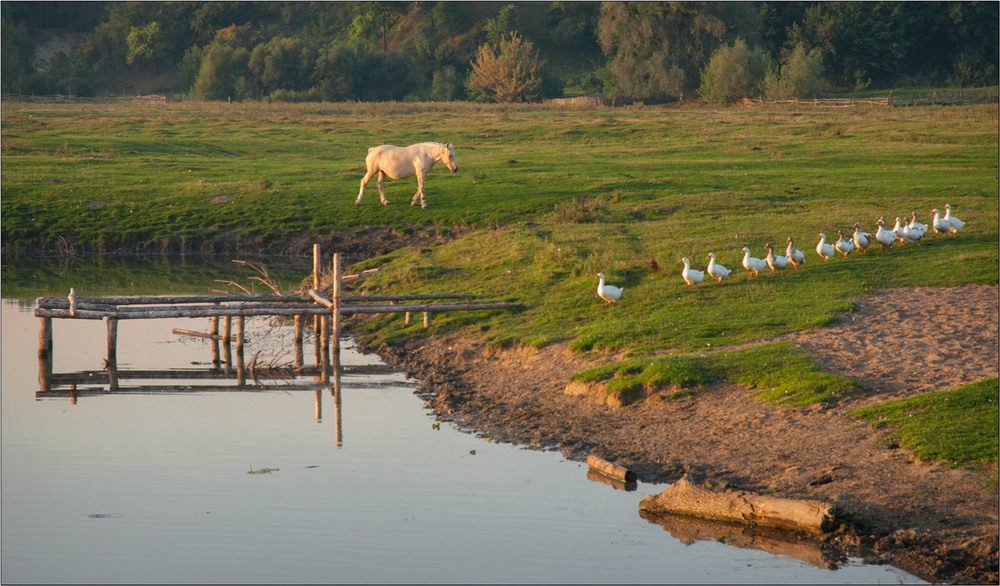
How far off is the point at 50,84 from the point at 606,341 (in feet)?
293

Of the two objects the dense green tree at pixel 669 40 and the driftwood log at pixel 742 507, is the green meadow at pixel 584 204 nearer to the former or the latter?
the driftwood log at pixel 742 507

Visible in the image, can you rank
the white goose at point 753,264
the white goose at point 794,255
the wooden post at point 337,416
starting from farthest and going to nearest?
the white goose at point 794,255, the white goose at point 753,264, the wooden post at point 337,416

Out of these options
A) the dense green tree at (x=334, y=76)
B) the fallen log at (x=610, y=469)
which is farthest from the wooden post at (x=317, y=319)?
the dense green tree at (x=334, y=76)

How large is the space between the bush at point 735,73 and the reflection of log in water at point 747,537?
67.7 metres

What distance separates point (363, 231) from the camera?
32781 millimetres

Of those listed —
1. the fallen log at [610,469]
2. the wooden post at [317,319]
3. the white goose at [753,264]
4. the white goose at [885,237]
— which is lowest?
the fallen log at [610,469]

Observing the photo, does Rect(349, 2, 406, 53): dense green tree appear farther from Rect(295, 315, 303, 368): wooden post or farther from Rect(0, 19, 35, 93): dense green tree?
Rect(295, 315, 303, 368): wooden post

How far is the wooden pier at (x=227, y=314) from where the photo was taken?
61.7 feet

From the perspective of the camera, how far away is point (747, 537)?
1068 cm

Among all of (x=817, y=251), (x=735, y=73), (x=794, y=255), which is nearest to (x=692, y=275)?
(x=794, y=255)

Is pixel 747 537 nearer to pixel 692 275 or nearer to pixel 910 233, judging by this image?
pixel 692 275

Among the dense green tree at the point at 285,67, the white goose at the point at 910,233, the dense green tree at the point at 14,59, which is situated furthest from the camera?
the dense green tree at the point at 285,67

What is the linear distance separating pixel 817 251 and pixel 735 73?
2213 inches

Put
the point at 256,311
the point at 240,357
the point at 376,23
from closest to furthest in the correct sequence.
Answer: the point at 256,311, the point at 240,357, the point at 376,23
